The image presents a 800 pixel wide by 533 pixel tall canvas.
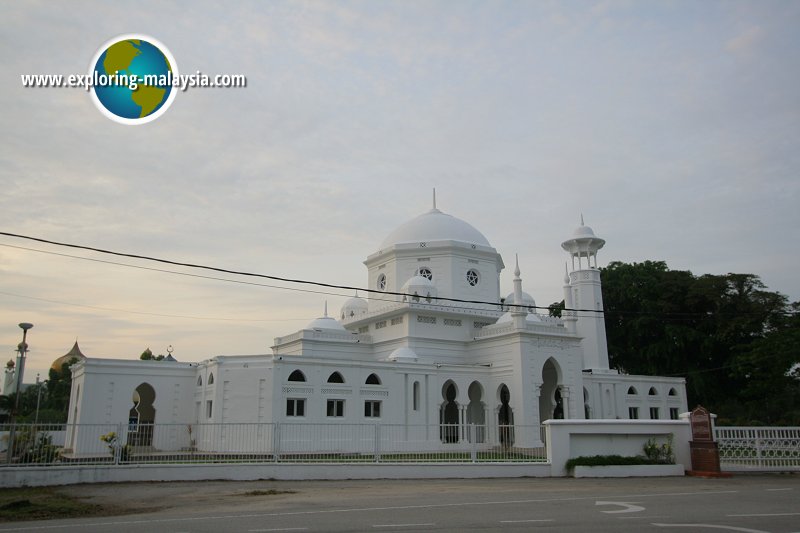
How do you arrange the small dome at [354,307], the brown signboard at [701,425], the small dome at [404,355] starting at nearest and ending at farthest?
the brown signboard at [701,425]
the small dome at [404,355]
the small dome at [354,307]

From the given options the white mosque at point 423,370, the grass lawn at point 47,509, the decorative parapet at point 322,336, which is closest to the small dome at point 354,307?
the white mosque at point 423,370

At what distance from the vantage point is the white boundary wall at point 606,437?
1942 cm

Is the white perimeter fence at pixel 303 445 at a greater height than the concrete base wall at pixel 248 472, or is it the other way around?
the white perimeter fence at pixel 303 445

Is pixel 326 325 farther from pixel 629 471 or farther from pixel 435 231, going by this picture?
pixel 629 471

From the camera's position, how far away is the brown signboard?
781 inches

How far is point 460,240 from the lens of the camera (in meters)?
37.9

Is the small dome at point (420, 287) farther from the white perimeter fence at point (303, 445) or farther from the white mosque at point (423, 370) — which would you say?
the white perimeter fence at point (303, 445)

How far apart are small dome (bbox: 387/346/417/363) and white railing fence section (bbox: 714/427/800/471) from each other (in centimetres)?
1430

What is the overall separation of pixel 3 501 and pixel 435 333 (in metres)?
23.9

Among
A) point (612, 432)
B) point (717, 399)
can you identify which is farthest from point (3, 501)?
point (717, 399)

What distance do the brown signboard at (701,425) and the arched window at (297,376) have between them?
15383mm

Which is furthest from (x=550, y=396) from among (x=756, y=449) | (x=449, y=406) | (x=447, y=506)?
(x=447, y=506)

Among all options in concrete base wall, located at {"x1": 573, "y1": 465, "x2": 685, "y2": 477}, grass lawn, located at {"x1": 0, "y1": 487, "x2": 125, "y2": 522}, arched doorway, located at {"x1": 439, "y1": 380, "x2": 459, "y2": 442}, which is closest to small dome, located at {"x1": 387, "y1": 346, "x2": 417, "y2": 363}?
arched doorway, located at {"x1": 439, "y1": 380, "x2": 459, "y2": 442}

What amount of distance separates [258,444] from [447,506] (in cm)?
1079
